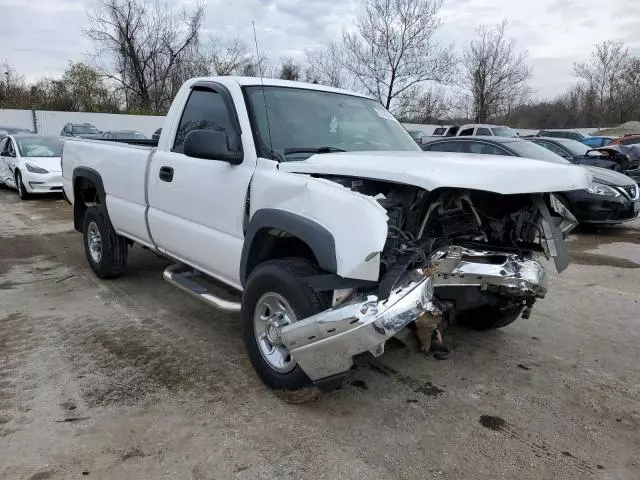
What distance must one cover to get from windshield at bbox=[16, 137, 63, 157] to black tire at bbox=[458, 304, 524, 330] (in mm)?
12546

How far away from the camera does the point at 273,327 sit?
341 cm

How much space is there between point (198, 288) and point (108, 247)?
2.10 m

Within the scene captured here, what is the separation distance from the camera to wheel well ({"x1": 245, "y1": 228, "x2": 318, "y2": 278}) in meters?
3.52

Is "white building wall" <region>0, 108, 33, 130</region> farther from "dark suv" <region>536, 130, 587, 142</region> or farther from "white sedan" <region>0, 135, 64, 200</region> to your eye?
"dark suv" <region>536, 130, 587, 142</region>

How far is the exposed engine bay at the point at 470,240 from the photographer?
304cm

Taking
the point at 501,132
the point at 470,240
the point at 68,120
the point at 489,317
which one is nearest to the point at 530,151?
the point at 489,317

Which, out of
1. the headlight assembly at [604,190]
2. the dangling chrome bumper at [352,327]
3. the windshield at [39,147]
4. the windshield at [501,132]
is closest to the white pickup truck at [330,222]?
the dangling chrome bumper at [352,327]

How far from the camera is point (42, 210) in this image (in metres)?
11.7

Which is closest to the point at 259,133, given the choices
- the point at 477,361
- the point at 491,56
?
the point at 477,361

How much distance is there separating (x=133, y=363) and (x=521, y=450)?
2695 mm

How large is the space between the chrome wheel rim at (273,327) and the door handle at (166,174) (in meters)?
1.58

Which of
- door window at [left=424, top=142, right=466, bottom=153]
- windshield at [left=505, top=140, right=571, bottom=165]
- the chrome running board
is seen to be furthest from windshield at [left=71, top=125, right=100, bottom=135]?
the chrome running board

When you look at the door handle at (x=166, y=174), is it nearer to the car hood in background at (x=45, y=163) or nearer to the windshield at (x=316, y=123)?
the windshield at (x=316, y=123)

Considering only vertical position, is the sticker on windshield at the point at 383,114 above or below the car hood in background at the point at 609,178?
above
